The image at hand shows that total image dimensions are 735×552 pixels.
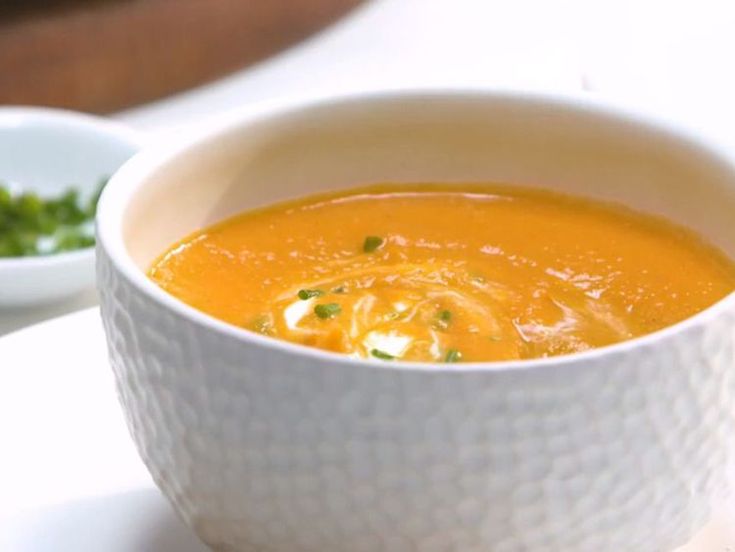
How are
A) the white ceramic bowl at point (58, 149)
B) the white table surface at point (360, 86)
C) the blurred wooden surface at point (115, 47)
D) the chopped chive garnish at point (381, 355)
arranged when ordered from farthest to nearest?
the blurred wooden surface at point (115, 47) → the white ceramic bowl at point (58, 149) → the white table surface at point (360, 86) → the chopped chive garnish at point (381, 355)

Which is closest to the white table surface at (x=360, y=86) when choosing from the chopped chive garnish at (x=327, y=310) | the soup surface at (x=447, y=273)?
the soup surface at (x=447, y=273)

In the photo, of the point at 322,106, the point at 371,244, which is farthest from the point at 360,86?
the point at 371,244

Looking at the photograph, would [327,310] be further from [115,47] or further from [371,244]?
[115,47]

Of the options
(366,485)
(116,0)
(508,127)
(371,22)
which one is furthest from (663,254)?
(371,22)

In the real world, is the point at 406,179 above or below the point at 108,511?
above

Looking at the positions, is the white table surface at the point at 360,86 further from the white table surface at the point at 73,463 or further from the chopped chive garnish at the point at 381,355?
the chopped chive garnish at the point at 381,355

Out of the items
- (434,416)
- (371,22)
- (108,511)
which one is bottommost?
(371,22)

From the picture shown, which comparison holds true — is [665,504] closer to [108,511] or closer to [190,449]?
[190,449]
